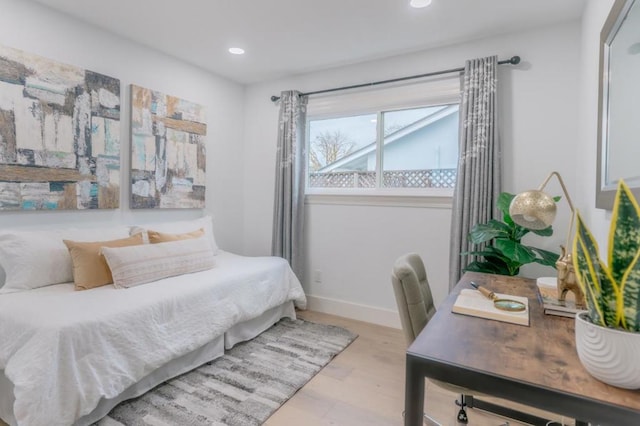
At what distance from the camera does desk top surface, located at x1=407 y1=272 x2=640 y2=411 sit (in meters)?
0.77

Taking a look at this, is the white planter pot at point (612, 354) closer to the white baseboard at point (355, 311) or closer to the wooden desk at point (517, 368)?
the wooden desk at point (517, 368)

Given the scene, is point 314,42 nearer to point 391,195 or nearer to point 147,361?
point 391,195

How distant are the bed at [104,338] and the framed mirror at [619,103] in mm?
2242

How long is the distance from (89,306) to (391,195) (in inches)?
94.5

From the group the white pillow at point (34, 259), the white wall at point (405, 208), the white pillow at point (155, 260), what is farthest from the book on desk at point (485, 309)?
the white pillow at point (34, 259)

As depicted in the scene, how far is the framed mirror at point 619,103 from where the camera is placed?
1.12m

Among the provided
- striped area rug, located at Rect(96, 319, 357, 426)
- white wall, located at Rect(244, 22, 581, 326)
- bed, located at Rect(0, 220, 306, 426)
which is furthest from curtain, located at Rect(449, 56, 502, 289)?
bed, located at Rect(0, 220, 306, 426)

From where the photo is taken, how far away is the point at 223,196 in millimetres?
3770

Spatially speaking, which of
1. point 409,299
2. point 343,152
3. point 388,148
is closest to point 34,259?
point 409,299

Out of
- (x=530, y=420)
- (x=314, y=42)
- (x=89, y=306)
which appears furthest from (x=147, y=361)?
(x=314, y=42)

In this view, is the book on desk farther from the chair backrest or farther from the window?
the window

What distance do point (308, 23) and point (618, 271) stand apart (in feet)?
8.09

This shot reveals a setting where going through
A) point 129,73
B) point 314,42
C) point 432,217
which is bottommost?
point 432,217

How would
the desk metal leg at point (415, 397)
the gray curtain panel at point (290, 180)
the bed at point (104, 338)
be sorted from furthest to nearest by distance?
the gray curtain panel at point (290, 180)
the bed at point (104, 338)
the desk metal leg at point (415, 397)
